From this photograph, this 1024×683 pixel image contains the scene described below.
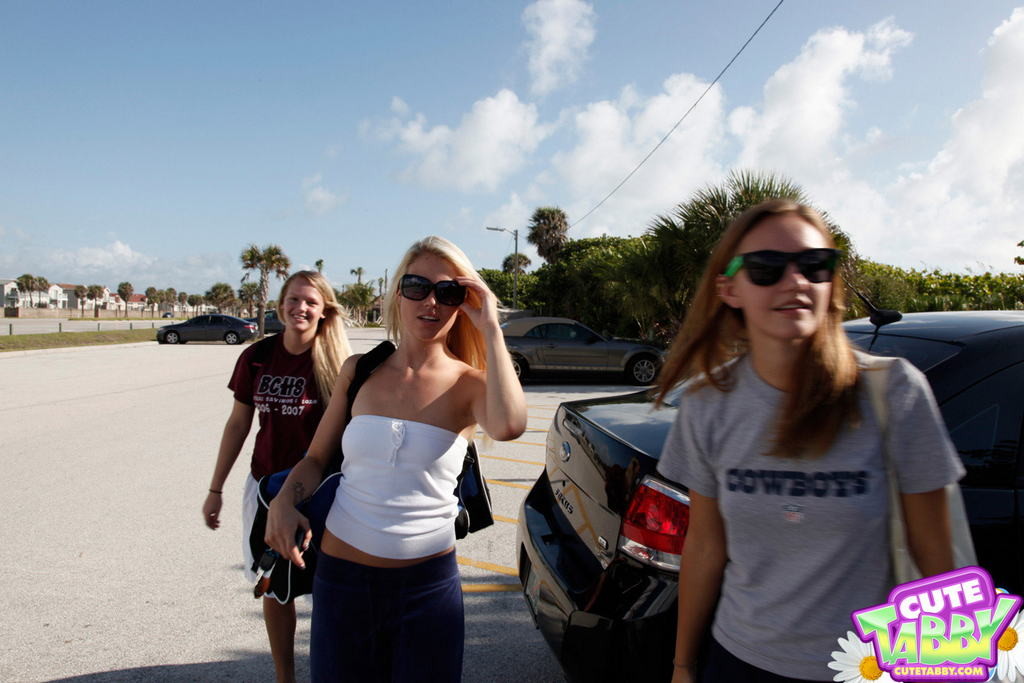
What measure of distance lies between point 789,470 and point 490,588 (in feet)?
9.10

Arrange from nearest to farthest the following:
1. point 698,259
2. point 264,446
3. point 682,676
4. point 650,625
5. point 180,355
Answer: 1. point 682,676
2. point 650,625
3. point 264,446
4. point 698,259
5. point 180,355

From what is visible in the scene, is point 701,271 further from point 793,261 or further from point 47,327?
point 47,327

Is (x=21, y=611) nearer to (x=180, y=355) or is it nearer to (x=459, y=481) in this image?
(x=459, y=481)

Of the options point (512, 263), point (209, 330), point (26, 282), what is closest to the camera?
point (209, 330)

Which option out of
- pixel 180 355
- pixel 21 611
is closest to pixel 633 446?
pixel 21 611

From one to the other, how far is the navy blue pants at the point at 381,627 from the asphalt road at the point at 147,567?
566 mm

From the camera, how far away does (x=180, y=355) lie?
2161 centimetres

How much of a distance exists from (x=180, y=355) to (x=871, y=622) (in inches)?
935

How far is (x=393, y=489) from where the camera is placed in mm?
1703

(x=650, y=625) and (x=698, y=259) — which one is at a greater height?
(x=698, y=259)

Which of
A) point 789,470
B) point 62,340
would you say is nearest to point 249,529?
point 789,470

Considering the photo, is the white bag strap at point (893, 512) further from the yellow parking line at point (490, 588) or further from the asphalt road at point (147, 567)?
the yellow parking line at point (490, 588)

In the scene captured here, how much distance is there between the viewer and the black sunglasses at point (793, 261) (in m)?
1.29

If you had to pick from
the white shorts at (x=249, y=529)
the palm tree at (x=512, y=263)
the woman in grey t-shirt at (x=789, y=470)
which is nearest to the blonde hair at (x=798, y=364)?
the woman in grey t-shirt at (x=789, y=470)
